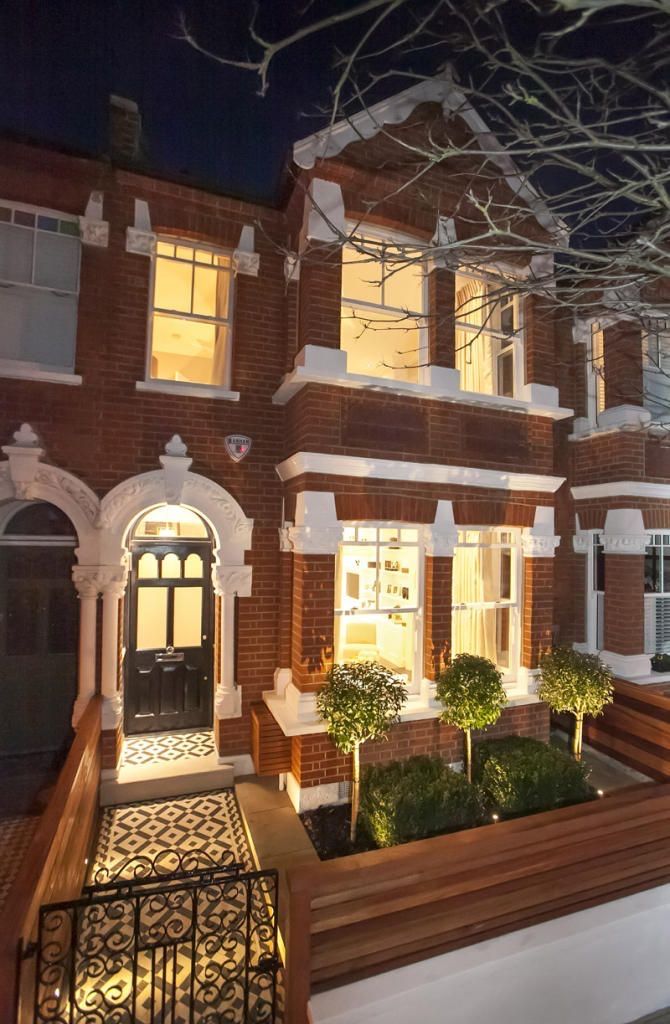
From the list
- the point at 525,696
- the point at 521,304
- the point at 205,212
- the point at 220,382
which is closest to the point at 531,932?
the point at 525,696

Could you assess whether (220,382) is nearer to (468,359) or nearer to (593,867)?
(468,359)

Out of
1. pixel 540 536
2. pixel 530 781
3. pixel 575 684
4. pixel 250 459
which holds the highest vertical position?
pixel 250 459

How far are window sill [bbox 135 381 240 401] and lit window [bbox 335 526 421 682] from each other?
2.32 metres

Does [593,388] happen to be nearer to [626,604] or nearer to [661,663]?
[626,604]

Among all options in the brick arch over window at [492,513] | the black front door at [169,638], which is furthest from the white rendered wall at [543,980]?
the black front door at [169,638]

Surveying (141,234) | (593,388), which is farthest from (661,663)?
(141,234)

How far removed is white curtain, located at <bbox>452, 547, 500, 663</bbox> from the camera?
21.0 ft

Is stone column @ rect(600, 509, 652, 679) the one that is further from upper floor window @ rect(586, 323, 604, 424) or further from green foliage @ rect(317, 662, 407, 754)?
green foliage @ rect(317, 662, 407, 754)

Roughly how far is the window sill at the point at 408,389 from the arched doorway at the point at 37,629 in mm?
3117

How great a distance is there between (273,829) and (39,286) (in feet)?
21.2

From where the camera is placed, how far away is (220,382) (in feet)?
20.5

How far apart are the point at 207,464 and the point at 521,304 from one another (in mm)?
4713

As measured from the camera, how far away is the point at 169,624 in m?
6.33

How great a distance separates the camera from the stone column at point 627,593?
6.93 m
